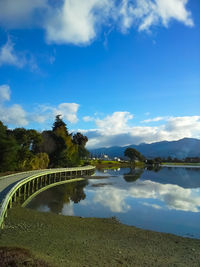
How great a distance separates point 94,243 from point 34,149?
43434 millimetres

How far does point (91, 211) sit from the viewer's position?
17.8 metres

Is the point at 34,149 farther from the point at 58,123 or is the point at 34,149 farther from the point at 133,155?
the point at 133,155

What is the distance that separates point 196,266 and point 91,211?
426 inches

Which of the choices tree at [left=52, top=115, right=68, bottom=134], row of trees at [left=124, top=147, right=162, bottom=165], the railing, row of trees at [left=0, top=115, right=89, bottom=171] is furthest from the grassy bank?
row of trees at [left=124, top=147, right=162, bottom=165]

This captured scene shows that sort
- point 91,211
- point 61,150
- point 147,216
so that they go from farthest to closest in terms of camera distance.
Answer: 1. point 61,150
2. point 91,211
3. point 147,216

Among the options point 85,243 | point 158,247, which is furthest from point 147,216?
point 85,243

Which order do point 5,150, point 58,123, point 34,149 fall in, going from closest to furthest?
point 5,150 → point 34,149 → point 58,123

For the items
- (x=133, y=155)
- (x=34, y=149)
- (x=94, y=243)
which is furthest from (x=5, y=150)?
(x=133, y=155)

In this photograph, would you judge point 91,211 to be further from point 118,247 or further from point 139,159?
point 139,159

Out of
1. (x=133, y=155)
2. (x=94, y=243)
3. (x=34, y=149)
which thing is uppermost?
(x=34, y=149)

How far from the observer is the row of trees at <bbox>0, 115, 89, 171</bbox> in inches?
1240

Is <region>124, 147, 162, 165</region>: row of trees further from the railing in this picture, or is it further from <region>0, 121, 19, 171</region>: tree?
<region>0, 121, 19, 171</region>: tree

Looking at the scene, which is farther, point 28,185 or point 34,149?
point 34,149

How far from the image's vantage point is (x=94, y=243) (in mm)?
9938
